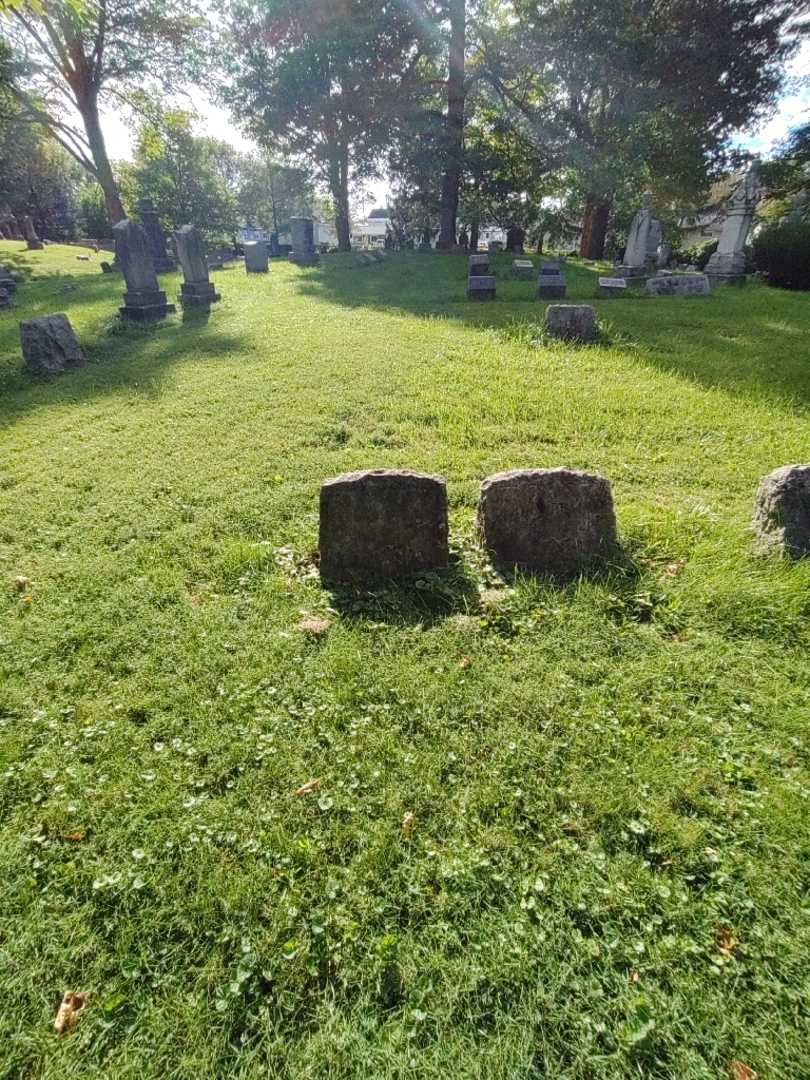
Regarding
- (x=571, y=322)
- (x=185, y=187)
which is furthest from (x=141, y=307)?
(x=185, y=187)

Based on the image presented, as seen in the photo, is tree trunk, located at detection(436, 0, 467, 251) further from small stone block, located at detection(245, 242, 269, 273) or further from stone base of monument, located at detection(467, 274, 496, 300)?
stone base of monument, located at detection(467, 274, 496, 300)

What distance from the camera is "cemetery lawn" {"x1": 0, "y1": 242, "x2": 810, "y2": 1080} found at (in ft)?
5.02

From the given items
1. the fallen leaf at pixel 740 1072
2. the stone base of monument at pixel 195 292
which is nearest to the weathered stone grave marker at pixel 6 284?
the stone base of monument at pixel 195 292

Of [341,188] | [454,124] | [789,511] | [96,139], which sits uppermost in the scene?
[454,124]

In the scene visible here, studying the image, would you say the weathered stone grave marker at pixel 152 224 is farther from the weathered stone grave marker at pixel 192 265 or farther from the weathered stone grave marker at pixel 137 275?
the weathered stone grave marker at pixel 192 265

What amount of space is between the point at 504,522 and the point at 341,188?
87.4 ft

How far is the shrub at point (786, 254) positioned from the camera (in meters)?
14.5

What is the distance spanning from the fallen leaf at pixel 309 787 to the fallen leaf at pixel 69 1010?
851mm

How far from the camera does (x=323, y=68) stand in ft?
66.6

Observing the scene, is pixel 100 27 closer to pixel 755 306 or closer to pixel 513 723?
pixel 755 306

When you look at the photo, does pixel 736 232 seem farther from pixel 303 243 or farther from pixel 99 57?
pixel 99 57

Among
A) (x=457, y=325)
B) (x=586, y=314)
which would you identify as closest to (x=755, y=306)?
(x=586, y=314)

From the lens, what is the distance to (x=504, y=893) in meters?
1.83

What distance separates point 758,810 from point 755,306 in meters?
12.7
